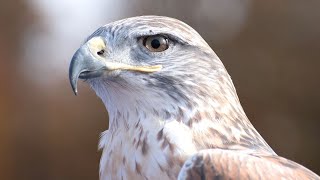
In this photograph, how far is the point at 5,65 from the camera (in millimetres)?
3412

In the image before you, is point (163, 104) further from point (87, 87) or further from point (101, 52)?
point (87, 87)

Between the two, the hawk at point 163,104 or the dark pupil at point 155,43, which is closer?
the hawk at point 163,104

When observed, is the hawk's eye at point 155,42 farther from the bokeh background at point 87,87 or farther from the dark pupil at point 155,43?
the bokeh background at point 87,87

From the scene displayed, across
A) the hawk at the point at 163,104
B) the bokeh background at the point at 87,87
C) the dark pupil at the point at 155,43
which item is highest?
the dark pupil at the point at 155,43

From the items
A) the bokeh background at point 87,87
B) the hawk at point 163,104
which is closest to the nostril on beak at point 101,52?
the hawk at point 163,104

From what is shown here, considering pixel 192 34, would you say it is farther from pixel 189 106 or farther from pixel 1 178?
pixel 1 178

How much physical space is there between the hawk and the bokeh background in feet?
6.71

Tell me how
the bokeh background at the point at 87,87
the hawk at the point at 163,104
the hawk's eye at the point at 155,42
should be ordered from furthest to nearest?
the bokeh background at the point at 87,87 < the hawk's eye at the point at 155,42 < the hawk at the point at 163,104

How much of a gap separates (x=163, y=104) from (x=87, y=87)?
2.26 meters

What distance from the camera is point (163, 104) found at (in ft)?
3.74

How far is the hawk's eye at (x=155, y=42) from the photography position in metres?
1.18

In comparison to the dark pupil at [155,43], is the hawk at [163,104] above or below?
below

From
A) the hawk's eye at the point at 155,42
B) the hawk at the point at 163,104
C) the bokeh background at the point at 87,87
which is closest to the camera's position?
the hawk at the point at 163,104

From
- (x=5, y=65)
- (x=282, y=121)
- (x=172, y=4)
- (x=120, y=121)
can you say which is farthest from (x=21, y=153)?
(x=120, y=121)
